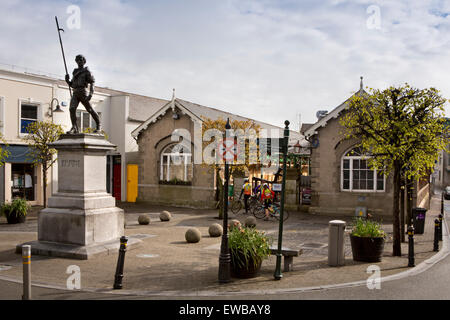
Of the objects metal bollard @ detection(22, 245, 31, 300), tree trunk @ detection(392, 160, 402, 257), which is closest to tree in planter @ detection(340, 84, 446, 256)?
tree trunk @ detection(392, 160, 402, 257)

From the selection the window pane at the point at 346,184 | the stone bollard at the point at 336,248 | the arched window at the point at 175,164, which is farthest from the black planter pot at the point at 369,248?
the arched window at the point at 175,164

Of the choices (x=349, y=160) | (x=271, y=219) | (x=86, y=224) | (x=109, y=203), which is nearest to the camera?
(x=86, y=224)

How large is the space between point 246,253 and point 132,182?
740 inches

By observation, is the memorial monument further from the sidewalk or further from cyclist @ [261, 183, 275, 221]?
cyclist @ [261, 183, 275, 221]

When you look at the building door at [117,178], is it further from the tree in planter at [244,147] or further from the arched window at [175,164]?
the tree in planter at [244,147]

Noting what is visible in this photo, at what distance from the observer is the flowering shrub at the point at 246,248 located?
840 centimetres

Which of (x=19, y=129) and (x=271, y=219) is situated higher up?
(x=19, y=129)

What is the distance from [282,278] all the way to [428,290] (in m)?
2.79

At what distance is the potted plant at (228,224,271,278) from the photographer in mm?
8406

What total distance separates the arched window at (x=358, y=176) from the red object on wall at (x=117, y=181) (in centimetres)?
1417

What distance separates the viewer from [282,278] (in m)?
8.52
